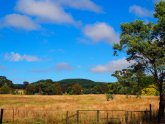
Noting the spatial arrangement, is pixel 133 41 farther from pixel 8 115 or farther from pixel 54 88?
pixel 54 88

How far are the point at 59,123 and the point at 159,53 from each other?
1122 centimetres

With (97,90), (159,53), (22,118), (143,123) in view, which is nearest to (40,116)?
(22,118)

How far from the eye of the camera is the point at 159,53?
1399 inches

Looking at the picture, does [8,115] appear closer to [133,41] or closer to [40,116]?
[40,116]

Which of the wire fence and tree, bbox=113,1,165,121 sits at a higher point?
tree, bbox=113,1,165,121

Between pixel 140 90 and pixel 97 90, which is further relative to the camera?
pixel 97 90

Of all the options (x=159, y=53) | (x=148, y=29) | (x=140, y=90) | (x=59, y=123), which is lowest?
(x=59, y=123)

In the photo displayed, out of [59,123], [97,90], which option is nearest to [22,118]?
[59,123]

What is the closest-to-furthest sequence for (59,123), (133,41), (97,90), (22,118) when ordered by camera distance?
(133,41) < (59,123) < (22,118) < (97,90)

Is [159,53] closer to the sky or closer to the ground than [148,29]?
closer to the ground

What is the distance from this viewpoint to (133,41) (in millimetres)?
35500

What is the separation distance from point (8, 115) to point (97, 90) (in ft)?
369

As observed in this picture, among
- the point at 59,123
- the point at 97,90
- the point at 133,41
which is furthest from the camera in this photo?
the point at 97,90

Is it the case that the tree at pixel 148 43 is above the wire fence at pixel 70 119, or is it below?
above
